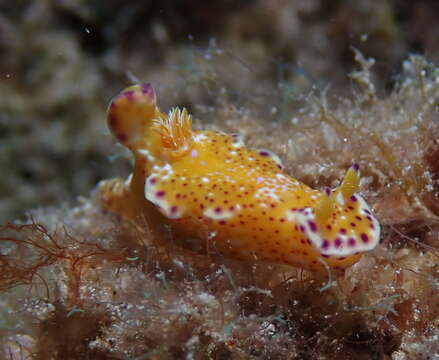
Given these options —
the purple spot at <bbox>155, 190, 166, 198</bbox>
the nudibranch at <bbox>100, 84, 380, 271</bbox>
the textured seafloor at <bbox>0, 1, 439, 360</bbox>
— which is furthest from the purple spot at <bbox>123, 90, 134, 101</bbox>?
the textured seafloor at <bbox>0, 1, 439, 360</bbox>

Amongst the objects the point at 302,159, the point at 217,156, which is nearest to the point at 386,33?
the point at 302,159

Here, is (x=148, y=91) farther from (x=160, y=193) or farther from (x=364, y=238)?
(x=364, y=238)

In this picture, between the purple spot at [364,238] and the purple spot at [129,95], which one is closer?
the purple spot at [364,238]

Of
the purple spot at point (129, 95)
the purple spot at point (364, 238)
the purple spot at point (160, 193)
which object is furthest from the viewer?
the purple spot at point (129, 95)

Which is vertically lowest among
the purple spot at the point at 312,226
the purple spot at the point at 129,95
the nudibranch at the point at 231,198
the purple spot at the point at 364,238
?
the purple spot at the point at 364,238

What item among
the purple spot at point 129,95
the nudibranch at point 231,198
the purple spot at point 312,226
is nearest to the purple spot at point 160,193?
the nudibranch at point 231,198

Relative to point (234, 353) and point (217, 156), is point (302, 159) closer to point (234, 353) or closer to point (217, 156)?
point (217, 156)

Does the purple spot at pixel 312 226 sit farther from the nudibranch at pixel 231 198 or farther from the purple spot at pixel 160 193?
the purple spot at pixel 160 193

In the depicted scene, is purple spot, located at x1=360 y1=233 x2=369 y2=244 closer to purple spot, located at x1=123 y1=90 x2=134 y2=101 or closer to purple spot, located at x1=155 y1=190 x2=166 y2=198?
purple spot, located at x1=155 y1=190 x2=166 y2=198
